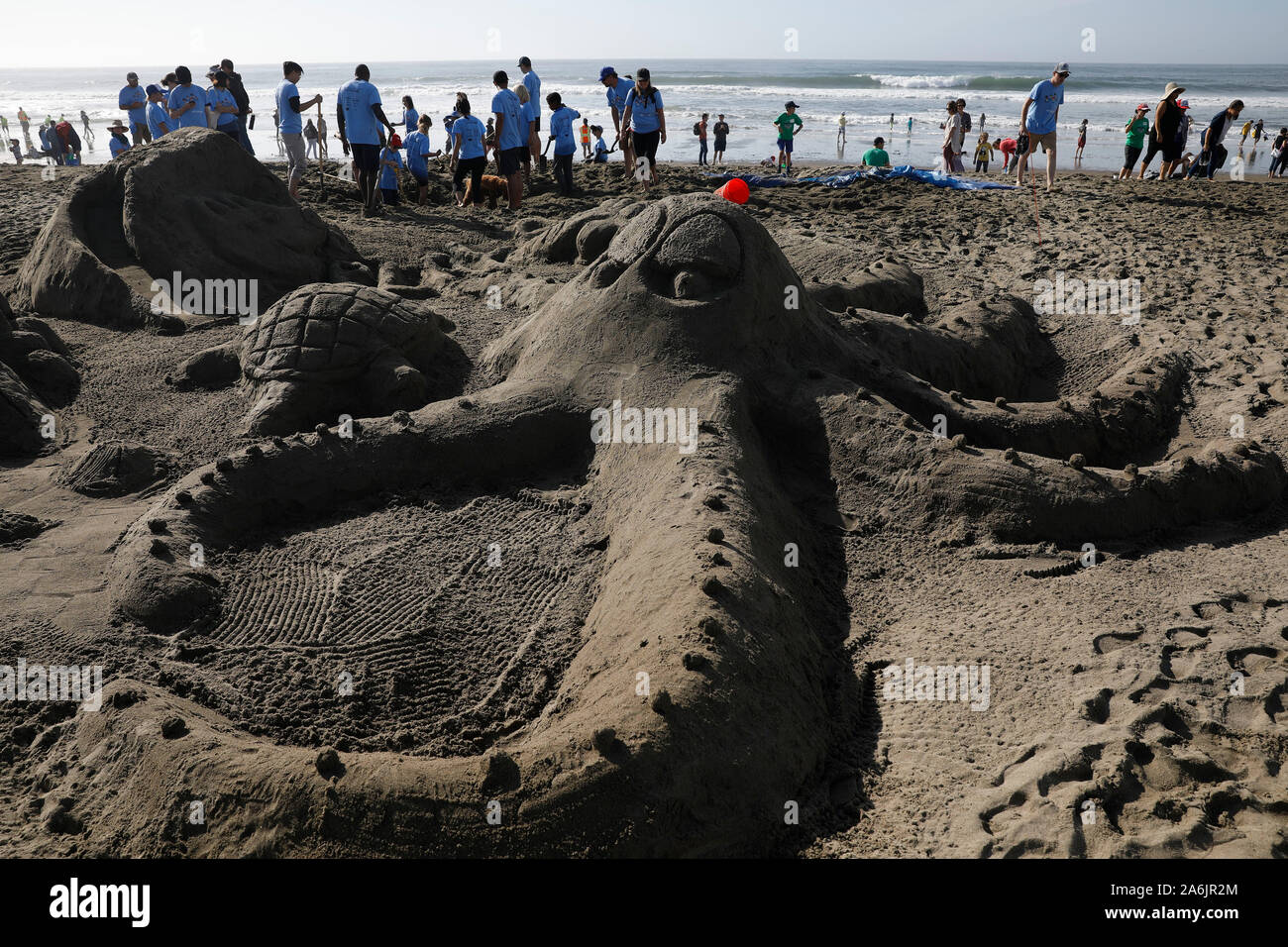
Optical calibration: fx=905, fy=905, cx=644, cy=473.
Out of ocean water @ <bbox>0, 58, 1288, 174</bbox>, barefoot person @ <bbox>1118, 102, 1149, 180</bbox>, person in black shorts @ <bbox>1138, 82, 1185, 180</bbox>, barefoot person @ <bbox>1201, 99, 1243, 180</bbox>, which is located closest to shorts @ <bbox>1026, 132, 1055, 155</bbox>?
person in black shorts @ <bbox>1138, 82, 1185, 180</bbox>

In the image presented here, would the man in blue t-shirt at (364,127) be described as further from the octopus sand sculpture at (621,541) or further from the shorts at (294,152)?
the octopus sand sculpture at (621,541)

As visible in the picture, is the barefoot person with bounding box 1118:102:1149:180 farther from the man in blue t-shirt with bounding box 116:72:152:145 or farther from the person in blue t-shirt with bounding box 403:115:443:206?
the man in blue t-shirt with bounding box 116:72:152:145

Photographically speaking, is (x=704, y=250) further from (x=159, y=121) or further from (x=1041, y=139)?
(x=159, y=121)

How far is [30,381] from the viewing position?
596 centimetres

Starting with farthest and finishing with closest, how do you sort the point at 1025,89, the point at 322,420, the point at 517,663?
1. the point at 1025,89
2. the point at 322,420
3. the point at 517,663

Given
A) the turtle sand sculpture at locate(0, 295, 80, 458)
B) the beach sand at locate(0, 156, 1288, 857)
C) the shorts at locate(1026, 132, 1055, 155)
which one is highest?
the shorts at locate(1026, 132, 1055, 155)

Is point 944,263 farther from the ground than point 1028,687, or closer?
farther from the ground

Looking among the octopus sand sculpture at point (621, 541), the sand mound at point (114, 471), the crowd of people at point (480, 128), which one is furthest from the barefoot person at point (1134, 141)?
the sand mound at point (114, 471)

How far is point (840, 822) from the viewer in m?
2.80

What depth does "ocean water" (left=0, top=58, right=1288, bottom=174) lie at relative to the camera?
24438mm

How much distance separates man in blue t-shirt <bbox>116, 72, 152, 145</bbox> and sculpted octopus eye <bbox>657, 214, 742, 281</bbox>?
33.3 ft

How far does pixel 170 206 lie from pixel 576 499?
210 inches

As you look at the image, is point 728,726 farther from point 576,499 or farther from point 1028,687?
point 576,499

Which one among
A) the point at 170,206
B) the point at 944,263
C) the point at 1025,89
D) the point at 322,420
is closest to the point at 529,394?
the point at 322,420
